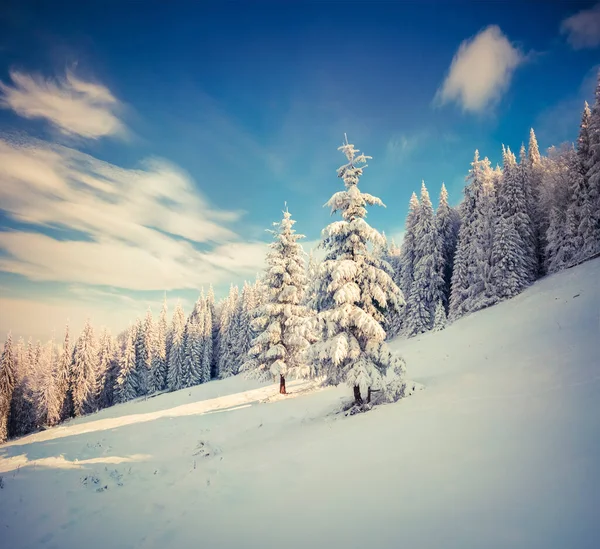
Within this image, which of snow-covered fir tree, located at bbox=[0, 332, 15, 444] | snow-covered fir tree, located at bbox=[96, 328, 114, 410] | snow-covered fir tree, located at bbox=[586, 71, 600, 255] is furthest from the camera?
snow-covered fir tree, located at bbox=[96, 328, 114, 410]

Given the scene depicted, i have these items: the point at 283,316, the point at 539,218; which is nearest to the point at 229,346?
the point at 283,316

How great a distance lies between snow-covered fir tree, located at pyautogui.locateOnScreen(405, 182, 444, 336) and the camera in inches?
1560

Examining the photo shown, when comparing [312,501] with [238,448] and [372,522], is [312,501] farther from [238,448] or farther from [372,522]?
[238,448]

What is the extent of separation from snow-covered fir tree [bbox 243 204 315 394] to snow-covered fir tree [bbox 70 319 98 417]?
4635 centimetres

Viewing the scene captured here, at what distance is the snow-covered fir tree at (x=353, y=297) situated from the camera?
38.2 feet

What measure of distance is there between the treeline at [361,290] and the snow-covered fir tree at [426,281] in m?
0.15

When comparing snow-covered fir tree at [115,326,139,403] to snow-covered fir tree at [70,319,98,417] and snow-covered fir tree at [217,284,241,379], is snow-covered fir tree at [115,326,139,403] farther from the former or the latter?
snow-covered fir tree at [217,284,241,379]

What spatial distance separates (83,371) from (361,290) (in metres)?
A: 59.1

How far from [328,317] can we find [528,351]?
8132 millimetres

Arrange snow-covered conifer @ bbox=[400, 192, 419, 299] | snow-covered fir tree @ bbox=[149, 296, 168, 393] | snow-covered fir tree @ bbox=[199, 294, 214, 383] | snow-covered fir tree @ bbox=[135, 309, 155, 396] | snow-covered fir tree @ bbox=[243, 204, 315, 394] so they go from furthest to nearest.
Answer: snow-covered fir tree @ bbox=[135, 309, 155, 396]
snow-covered fir tree @ bbox=[149, 296, 168, 393]
snow-covered fir tree @ bbox=[199, 294, 214, 383]
snow-covered conifer @ bbox=[400, 192, 419, 299]
snow-covered fir tree @ bbox=[243, 204, 315, 394]

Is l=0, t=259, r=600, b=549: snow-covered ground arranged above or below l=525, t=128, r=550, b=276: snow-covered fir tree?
below

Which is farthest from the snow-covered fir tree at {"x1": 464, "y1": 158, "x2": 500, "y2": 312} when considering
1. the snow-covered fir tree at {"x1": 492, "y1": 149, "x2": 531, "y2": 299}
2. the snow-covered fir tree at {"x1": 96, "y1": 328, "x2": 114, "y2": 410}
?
the snow-covered fir tree at {"x1": 96, "y1": 328, "x2": 114, "y2": 410}

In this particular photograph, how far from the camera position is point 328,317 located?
12180 millimetres

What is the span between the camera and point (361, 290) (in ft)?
41.9
